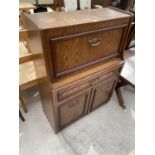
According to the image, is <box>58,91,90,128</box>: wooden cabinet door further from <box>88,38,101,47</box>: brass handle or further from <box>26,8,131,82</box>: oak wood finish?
<box>88,38,101,47</box>: brass handle

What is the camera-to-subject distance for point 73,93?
1.13 metres

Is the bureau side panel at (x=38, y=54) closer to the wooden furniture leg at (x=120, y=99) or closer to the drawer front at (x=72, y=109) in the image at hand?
the drawer front at (x=72, y=109)

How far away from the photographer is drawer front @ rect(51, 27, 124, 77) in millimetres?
Result: 865

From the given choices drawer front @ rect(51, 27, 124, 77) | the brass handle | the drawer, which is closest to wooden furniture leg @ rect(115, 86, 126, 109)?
the drawer

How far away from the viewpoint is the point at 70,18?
2.95ft

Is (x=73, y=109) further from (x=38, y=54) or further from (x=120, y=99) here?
(x=120, y=99)

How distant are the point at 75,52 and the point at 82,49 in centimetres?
6

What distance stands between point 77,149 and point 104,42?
1.03 metres

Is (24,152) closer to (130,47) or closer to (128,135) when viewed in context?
(128,135)

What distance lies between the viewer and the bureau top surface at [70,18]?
2.58ft

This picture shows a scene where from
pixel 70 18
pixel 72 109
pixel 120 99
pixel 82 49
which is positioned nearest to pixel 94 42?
pixel 82 49

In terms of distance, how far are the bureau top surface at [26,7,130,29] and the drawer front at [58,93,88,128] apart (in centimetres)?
64

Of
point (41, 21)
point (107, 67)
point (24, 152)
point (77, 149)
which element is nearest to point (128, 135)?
point (77, 149)

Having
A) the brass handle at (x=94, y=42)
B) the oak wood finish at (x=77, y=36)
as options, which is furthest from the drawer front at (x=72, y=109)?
the brass handle at (x=94, y=42)
